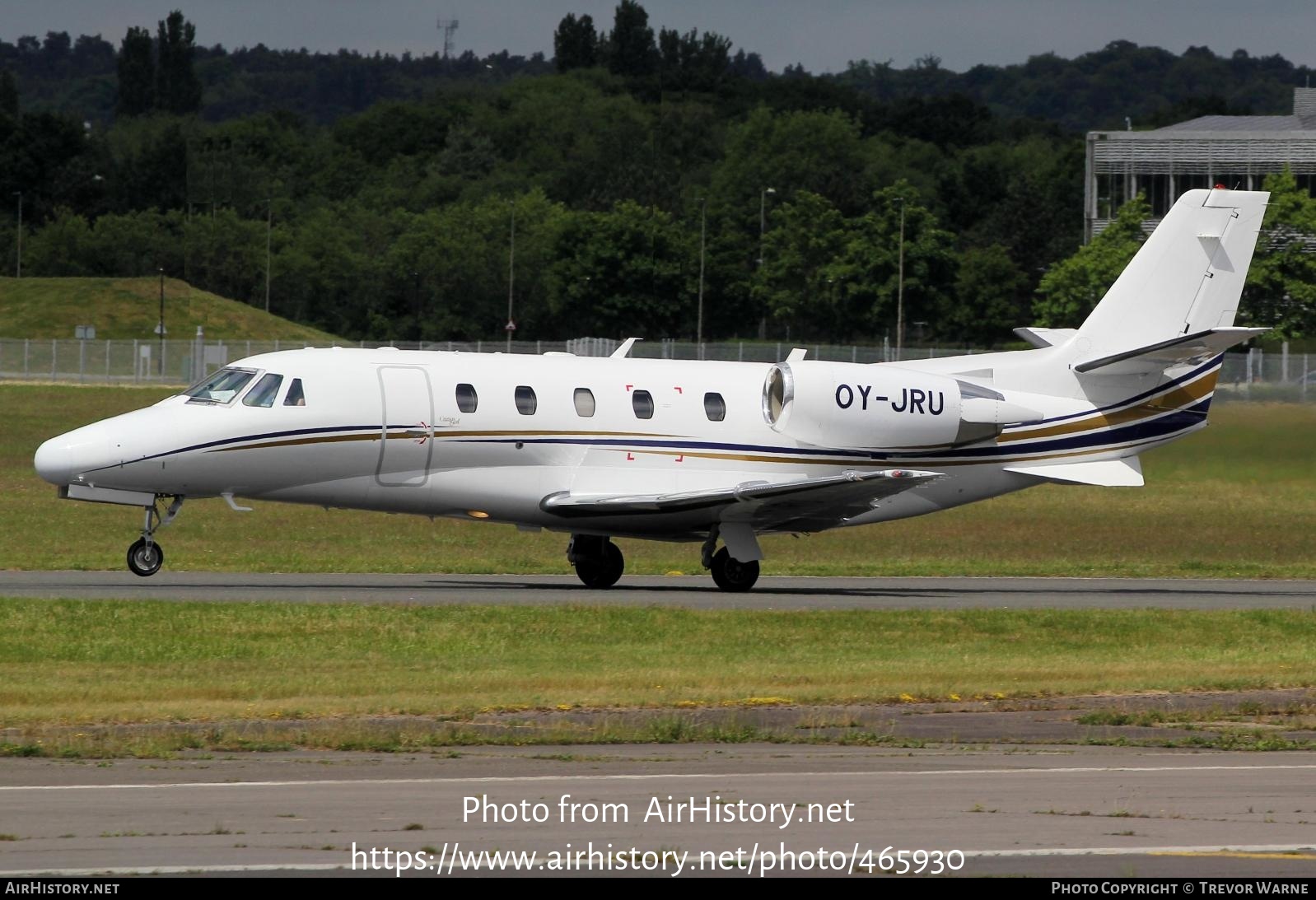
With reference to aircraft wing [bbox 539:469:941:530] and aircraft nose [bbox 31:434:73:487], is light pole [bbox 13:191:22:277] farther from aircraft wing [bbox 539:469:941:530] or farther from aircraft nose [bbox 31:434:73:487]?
aircraft wing [bbox 539:469:941:530]

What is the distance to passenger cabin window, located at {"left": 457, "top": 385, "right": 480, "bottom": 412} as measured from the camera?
26922 mm

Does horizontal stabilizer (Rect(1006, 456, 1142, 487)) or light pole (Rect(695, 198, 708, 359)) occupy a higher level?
light pole (Rect(695, 198, 708, 359))

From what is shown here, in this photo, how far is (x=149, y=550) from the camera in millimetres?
26266

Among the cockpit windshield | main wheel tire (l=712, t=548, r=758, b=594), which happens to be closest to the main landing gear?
main wheel tire (l=712, t=548, r=758, b=594)

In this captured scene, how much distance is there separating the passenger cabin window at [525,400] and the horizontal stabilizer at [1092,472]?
754 cm

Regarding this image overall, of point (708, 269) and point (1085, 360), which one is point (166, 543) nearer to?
point (1085, 360)

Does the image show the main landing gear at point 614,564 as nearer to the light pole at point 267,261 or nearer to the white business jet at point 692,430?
the white business jet at point 692,430

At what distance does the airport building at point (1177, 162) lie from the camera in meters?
113

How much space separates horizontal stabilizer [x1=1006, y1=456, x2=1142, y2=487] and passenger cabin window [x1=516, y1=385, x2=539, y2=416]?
7.54 m

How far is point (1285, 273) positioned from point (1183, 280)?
68846mm

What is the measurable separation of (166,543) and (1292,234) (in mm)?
73207

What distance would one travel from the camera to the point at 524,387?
89.7 ft

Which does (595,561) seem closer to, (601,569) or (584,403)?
(601,569)

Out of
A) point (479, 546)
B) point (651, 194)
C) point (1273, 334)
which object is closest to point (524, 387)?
point (479, 546)
